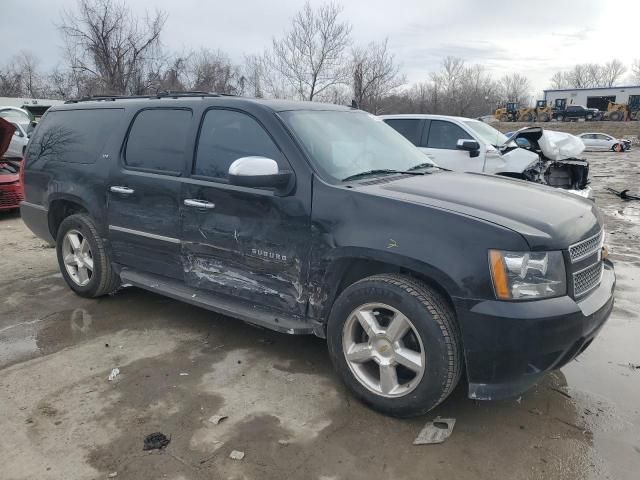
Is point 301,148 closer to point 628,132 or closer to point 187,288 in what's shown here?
point 187,288

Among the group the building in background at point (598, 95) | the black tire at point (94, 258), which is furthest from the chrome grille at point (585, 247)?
the building in background at point (598, 95)

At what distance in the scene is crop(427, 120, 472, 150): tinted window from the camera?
29.5 feet

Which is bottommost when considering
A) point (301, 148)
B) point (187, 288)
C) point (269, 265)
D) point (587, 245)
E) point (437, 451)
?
point (437, 451)

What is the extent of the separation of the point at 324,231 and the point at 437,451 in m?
1.36

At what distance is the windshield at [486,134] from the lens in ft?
29.7

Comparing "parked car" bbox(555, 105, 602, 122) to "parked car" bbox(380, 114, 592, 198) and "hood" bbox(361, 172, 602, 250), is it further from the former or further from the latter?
"hood" bbox(361, 172, 602, 250)

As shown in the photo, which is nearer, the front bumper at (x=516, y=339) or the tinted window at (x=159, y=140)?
the front bumper at (x=516, y=339)

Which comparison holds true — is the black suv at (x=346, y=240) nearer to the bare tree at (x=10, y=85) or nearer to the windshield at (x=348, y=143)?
the windshield at (x=348, y=143)

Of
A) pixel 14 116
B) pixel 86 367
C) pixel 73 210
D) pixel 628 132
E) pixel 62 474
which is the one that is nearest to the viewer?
pixel 62 474

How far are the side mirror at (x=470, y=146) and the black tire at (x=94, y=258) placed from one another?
5753 millimetres

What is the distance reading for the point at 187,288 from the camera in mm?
3957

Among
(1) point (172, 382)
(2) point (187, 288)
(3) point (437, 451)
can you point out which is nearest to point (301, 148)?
(2) point (187, 288)

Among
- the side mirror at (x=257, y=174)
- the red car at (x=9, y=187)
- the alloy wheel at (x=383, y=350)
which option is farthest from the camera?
the red car at (x=9, y=187)

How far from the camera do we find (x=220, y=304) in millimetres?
3697
